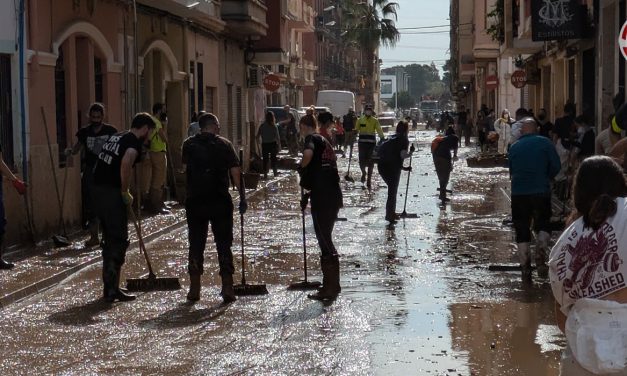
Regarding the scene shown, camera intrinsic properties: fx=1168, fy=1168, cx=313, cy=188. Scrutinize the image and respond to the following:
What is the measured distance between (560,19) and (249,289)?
14352 mm

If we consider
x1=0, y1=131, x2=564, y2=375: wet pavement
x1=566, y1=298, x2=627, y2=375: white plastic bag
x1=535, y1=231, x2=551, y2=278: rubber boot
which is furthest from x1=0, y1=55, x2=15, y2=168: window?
x1=566, y1=298, x2=627, y2=375: white plastic bag

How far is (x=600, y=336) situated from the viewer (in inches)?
184

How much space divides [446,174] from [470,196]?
1717 mm

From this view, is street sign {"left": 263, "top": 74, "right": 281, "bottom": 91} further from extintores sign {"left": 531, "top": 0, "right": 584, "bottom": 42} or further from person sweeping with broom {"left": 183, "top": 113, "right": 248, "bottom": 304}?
person sweeping with broom {"left": 183, "top": 113, "right": 248, "bottom": 304}

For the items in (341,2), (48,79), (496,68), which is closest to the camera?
(48,79)

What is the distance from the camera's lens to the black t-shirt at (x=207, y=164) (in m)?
10.8

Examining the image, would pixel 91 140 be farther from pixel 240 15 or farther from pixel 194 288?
pixel 240 15

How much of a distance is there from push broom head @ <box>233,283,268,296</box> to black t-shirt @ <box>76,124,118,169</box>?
3.12 m

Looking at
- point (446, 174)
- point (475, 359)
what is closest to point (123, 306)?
point (475, 359)

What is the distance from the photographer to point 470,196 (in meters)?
23.2

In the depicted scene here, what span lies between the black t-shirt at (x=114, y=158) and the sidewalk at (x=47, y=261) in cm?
138

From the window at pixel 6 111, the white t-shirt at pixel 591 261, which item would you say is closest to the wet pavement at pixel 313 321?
the window at pixel 6 111

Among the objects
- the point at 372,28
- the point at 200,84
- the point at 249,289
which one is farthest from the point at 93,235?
the point at 372,28

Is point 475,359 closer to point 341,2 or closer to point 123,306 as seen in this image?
point 123,306
